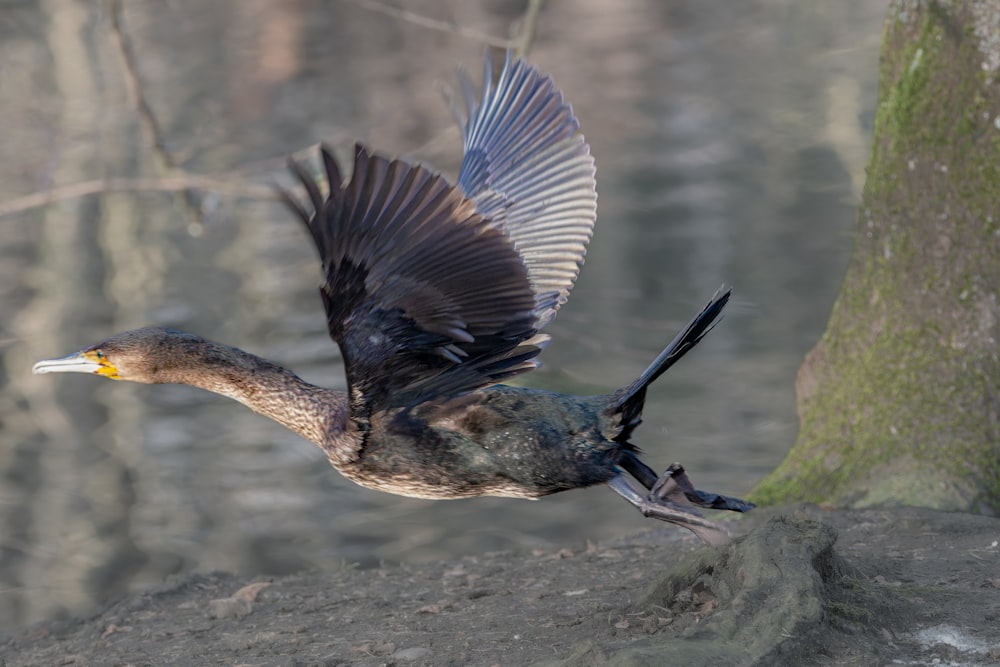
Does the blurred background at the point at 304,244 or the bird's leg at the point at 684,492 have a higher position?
the blurred background at the point at 304,244

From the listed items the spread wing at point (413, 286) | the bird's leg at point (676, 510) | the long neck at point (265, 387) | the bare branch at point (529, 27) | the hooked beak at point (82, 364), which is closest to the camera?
the spread wing at point (413, 286)

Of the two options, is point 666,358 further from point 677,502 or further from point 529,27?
point 529,27

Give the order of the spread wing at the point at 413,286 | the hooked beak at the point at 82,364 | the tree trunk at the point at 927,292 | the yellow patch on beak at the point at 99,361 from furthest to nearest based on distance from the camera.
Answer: the tree trunk at the point at 927,292
the yellow patch on beak at the point at 99,361
the hooked beak at the point at 82,364
the spread wing at the point at 413,286

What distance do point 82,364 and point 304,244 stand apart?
28.5 feet

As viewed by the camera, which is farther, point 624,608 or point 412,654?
point 624,608

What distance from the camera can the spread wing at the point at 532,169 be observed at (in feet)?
15.0

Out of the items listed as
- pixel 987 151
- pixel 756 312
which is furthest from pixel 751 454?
pixel 987 151

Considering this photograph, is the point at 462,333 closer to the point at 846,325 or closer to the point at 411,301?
the point at 411,301

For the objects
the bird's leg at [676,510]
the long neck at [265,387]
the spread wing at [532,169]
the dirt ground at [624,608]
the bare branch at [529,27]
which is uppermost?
the bare branch at [529,27]

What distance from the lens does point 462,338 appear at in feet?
12.2

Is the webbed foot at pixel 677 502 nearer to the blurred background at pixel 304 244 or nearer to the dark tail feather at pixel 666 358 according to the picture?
the dark tail feather at pixel 666 358

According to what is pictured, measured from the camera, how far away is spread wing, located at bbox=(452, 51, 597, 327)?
15.0 ft

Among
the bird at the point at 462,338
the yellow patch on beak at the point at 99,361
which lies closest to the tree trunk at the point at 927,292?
the bird at the point at 462,338

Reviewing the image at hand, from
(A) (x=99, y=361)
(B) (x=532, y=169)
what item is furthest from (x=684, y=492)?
(A) (x=99, y=361)
